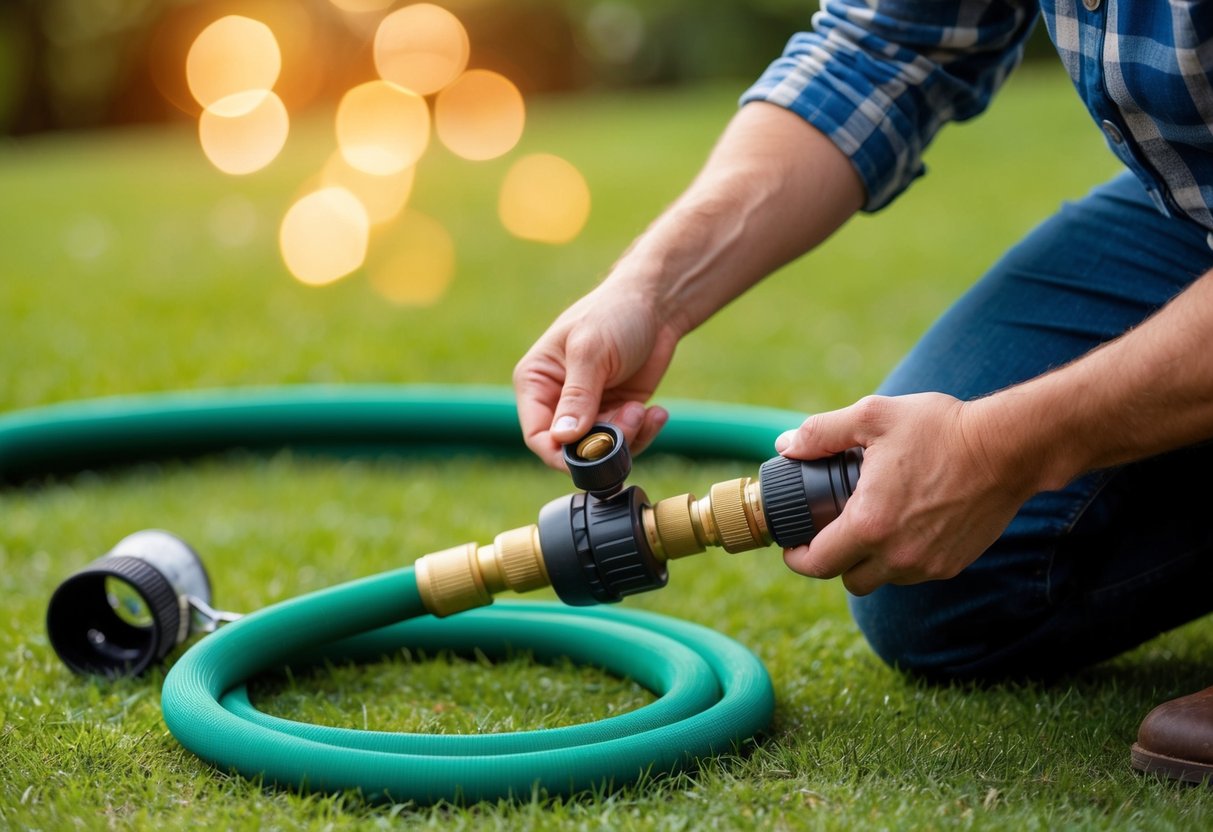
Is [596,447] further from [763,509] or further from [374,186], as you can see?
[374,186]

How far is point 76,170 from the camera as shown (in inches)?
425

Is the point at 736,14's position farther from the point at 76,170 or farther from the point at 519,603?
the point at 519,603

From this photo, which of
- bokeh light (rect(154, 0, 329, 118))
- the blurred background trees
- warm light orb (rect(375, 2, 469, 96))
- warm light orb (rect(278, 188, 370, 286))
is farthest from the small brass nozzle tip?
warm light orb (rect(375, 2, 469, 96))

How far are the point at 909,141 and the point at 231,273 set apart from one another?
465 cm

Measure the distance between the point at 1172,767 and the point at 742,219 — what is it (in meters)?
1.16

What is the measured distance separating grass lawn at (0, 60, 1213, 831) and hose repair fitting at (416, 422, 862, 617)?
32cm

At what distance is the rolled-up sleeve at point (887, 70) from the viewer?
8.04 ft

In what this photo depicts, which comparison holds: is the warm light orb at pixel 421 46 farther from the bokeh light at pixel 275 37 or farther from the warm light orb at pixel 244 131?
the warm light orb at pixel 244 131

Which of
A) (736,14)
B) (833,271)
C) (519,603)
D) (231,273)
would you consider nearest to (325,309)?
(231,273)

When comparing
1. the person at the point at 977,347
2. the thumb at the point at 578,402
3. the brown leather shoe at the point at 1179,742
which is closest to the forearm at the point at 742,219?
the person at the point at 977,347

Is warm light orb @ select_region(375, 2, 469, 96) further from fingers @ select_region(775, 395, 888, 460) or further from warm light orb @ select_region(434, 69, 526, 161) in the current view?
fingers @ select_region(775, 395, 888, 460)

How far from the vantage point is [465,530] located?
3.29 meters

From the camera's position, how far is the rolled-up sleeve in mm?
2451

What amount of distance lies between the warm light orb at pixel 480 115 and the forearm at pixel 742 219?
344 inches
